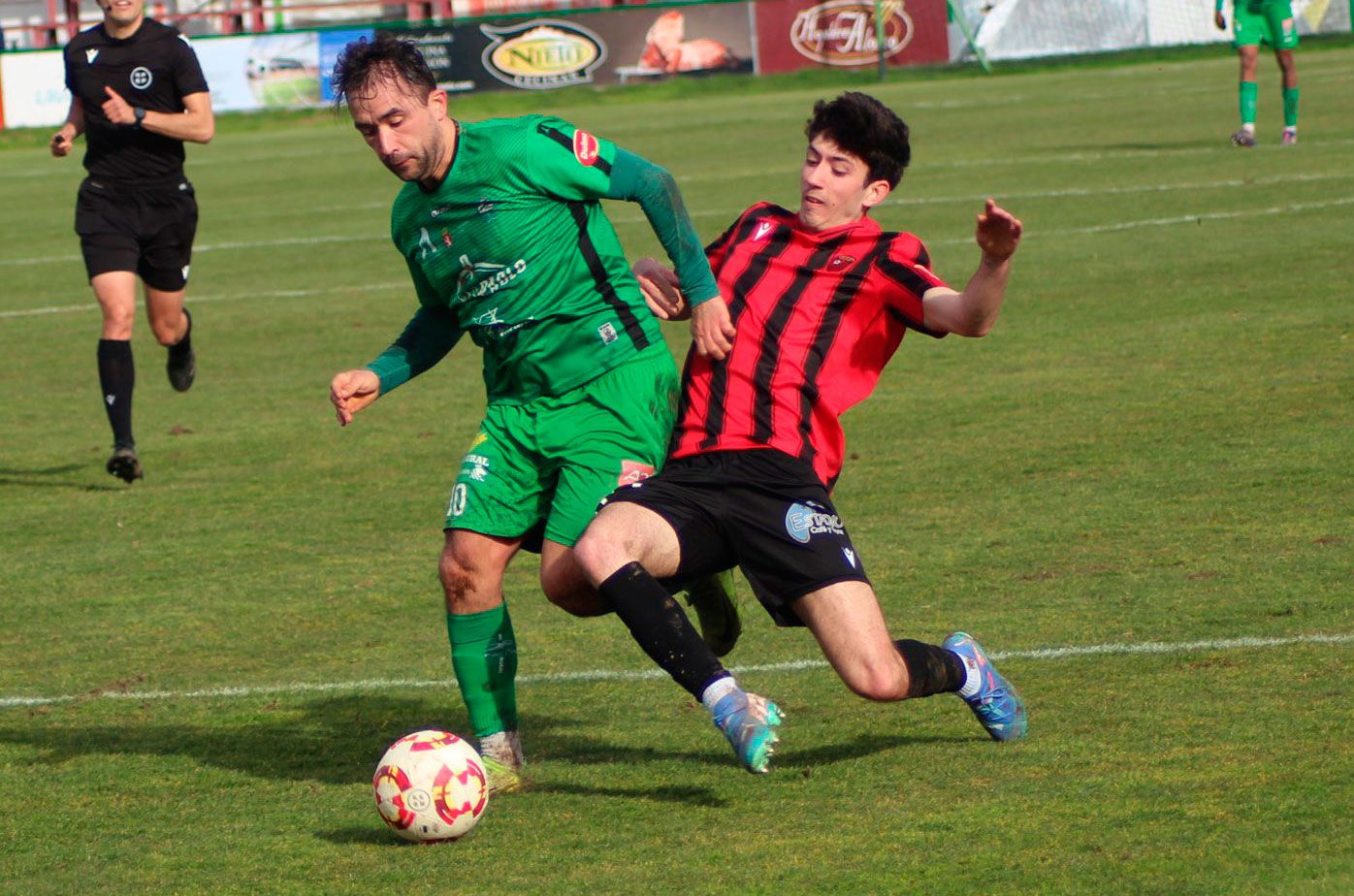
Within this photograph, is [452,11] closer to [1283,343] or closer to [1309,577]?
[1283,343]

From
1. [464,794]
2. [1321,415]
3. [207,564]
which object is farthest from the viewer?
[1321,415]

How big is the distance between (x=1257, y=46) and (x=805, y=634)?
14221 millimetres

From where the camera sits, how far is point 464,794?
4.70 m

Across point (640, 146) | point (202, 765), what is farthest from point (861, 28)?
point (202, 765)

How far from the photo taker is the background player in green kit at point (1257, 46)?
736 inches

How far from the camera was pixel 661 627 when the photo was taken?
4.76 m

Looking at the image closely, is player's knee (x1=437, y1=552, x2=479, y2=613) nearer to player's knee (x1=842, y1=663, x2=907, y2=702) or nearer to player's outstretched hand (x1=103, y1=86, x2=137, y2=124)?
player's knee (x1=842, y1=663, x2=907, y2=702)

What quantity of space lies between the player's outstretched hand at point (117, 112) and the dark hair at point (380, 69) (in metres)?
4.50

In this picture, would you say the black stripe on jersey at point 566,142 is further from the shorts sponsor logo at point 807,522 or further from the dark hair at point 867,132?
the shorts sponsor logo at point 807,522

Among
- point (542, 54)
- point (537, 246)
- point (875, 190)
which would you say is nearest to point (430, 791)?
point (537, 246)

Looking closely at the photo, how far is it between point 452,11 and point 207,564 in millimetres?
40466

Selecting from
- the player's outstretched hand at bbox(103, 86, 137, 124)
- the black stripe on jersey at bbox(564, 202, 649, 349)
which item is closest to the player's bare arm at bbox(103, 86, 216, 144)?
the player's outstretched hand at bbox(103, 86, 137, 124)

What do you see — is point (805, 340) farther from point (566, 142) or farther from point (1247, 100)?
point (1247, 100)

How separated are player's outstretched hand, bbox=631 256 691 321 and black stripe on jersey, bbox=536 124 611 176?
0.97 feet
